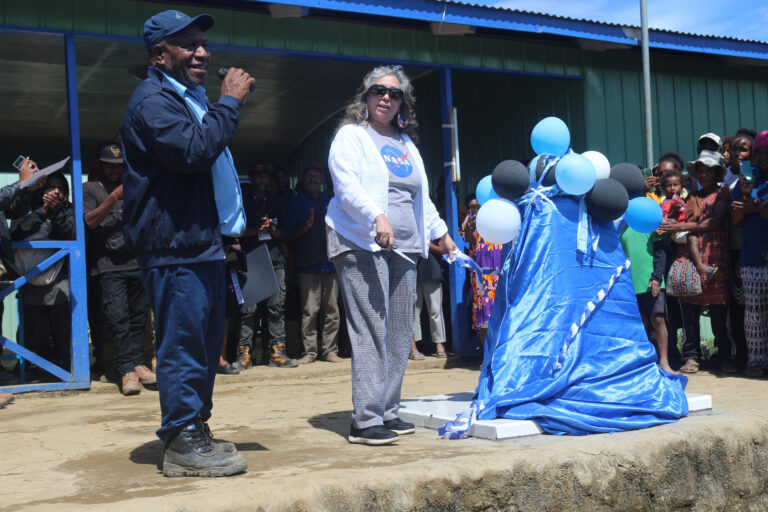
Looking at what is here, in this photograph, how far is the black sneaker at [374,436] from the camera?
3.85 metres

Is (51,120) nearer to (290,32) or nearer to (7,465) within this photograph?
(290,32)

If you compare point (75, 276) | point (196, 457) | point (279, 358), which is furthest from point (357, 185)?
point (279, 358)

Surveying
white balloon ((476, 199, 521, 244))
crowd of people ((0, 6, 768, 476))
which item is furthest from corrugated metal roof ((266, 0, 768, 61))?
white balloon ((476, 199, 521, 244))

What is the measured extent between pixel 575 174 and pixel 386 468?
76.7 inches

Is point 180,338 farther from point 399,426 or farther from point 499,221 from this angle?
point 499,221

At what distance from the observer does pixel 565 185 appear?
438 centimetres

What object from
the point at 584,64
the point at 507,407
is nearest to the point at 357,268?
the point at 507,407

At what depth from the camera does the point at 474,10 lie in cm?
765

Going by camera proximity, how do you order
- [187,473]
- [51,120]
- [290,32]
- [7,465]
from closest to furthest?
[187,473] < [7,465] < [290,32] < [51,120]

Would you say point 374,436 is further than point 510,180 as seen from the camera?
No

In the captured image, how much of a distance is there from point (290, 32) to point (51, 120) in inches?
208

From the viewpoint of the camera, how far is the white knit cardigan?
3881 millimetres

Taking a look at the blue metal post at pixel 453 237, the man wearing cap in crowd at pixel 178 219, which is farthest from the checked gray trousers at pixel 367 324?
the blue metal post at pixel 453 237

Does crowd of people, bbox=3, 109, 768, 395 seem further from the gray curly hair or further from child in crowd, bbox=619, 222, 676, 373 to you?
the gray curly hair
